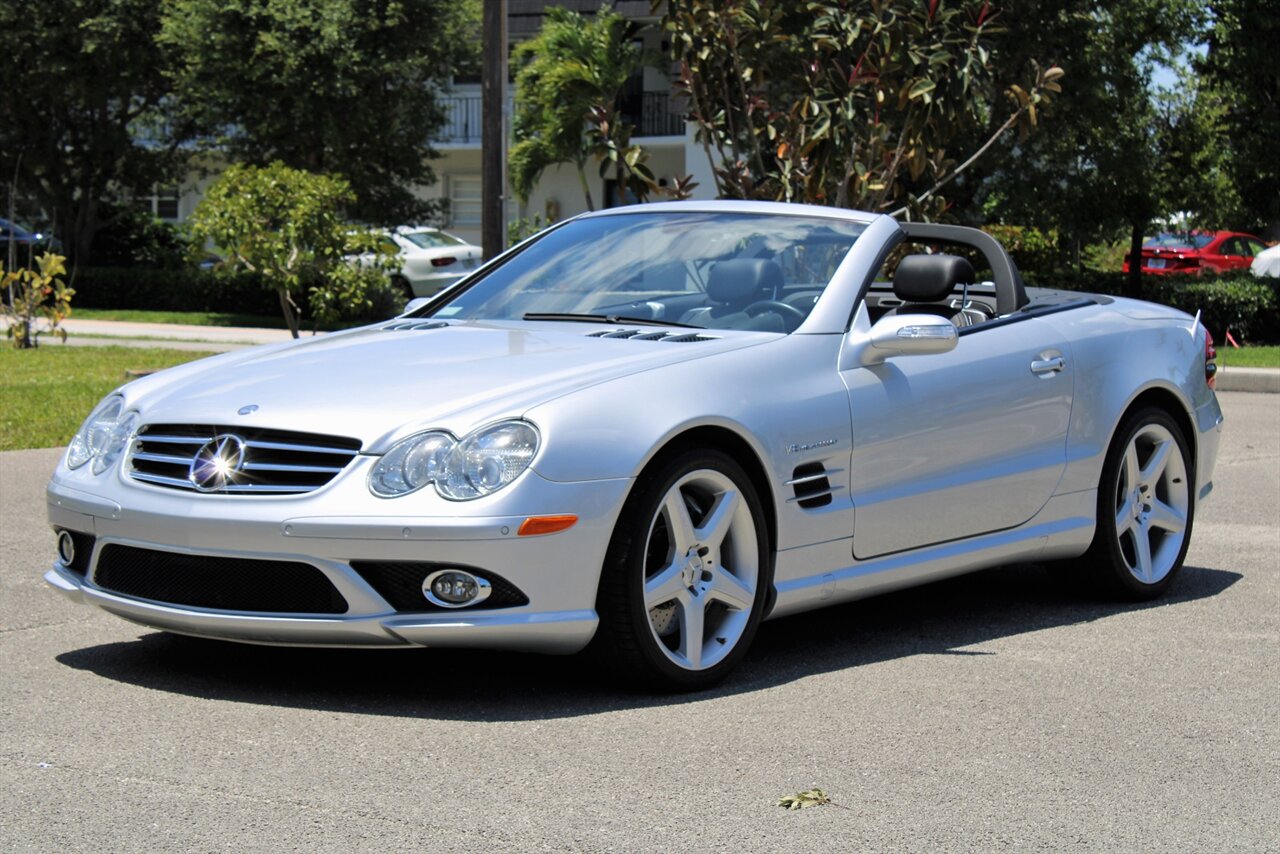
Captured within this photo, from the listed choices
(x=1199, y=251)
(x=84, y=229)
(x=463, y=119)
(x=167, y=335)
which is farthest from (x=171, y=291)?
(x=1199, y=251)

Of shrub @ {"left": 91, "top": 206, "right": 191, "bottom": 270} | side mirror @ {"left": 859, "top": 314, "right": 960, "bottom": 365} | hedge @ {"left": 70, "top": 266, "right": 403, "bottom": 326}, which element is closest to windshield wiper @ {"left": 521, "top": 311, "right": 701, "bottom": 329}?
side mirror @ {"left": 859, "top": 314, "right": 960, "bottom": 365}

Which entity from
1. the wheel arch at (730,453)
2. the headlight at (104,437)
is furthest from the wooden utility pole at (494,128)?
the wheel arch at (730,453)

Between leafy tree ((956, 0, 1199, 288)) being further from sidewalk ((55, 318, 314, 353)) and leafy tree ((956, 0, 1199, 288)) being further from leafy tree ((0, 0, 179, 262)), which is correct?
leafy tree ((0, 0, 179, 262))

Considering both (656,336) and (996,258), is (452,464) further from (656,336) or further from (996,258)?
(996,258)

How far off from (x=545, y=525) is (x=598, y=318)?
1466 mm

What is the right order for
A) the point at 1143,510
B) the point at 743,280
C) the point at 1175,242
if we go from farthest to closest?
1. the point at 1175,242
2. the point at 1143,510
3. the point at 743,280

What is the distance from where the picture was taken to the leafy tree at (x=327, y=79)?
29.4m

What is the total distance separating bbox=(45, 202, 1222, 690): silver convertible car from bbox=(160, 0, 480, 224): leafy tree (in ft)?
77.1

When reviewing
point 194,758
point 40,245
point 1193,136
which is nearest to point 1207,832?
point 194,758

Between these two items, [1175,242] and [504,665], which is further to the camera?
[1175,242]

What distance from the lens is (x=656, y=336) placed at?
581cm

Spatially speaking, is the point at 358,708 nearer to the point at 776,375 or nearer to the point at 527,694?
the point at 527,694

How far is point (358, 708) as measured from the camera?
5.13 m

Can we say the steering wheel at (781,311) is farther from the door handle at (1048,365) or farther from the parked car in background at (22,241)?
the parked car in background at (22,241)
